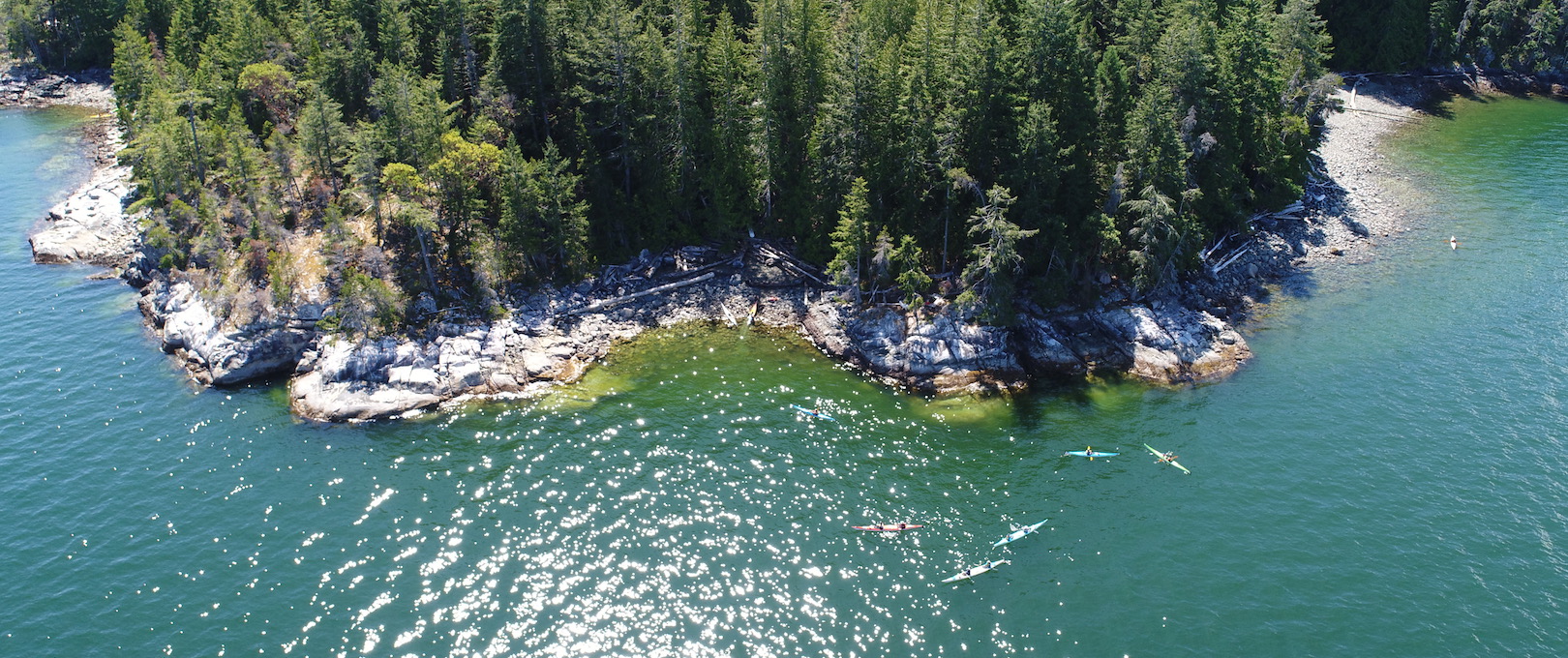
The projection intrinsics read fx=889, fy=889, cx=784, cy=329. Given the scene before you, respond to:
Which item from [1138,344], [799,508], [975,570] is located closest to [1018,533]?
[975,570]

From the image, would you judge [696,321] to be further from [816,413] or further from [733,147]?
[816,413]

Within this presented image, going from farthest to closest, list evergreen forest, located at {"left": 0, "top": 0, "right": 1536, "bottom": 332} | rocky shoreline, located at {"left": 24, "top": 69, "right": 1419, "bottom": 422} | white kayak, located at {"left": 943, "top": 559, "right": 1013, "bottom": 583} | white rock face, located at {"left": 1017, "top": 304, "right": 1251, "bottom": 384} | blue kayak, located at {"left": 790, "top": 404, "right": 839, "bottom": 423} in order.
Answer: evergreen forest, located at {"left": 0, "top": 0, "right": 1536, "bottom": 332} < white rock face, located at {"left": 1017, "top": 304, "right": 1251, "bottom": 384} < rocky shoreline, located at {"left": 24, "top": 69, "right": 1419, "bottom": 422} < blue kayak, located at {"left": 790, "top": 404, "right": 839, "bottom": 423} < white kayak, located at {"left": 943, "top": 559, "right": 1013, "bottom": 583}

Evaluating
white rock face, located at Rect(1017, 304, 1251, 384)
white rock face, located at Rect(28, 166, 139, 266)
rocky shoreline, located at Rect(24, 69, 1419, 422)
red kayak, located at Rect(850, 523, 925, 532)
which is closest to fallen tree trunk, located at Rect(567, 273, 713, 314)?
rocky shoreline, located at Rect(24, 69, 1419, 422)

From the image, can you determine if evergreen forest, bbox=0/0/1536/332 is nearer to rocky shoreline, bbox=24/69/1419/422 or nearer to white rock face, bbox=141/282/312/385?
rocky shoreline, bbox=24/69/1419/422

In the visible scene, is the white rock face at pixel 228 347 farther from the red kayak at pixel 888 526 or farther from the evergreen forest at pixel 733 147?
the red kayak at pixel 888 526

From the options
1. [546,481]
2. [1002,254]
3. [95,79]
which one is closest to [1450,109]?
[1002,254]

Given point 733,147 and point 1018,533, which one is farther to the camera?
point 733,147
